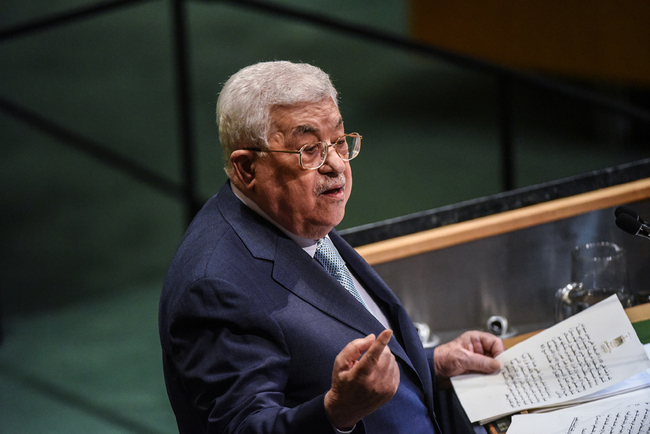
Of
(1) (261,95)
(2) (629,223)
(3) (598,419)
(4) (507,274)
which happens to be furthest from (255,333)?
(4) (507,274)

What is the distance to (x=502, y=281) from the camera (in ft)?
6.66

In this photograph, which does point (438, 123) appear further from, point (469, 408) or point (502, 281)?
point (469, 408)

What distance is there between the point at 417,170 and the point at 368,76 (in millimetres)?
1876

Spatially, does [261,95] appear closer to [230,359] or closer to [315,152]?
[315,152]

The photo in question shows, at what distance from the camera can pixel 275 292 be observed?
1285mm

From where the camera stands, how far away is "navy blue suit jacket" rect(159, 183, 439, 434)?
3.79 ft

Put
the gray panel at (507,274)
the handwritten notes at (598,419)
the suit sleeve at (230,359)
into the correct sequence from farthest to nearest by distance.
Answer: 1. the gray panel at (507,274)
2. the handwritten notes at (598,419)
3. the suit sleeve at (230,359)

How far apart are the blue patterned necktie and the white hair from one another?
248 millimetres

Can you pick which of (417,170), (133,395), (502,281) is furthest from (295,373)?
(417,170)

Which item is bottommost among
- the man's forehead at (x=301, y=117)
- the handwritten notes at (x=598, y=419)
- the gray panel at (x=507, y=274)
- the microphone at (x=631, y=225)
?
the gray panel at (x=507, y=274)

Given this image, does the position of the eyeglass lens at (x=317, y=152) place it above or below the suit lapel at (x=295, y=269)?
above

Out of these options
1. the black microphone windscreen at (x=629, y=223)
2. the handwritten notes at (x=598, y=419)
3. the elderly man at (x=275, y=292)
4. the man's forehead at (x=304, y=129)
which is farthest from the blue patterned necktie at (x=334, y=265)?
A: the black microphone windscreen at (x=629, y=223)

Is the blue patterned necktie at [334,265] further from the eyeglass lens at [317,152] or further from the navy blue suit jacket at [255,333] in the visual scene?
the eyeglass lens at [317,152]

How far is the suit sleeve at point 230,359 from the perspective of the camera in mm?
1133
